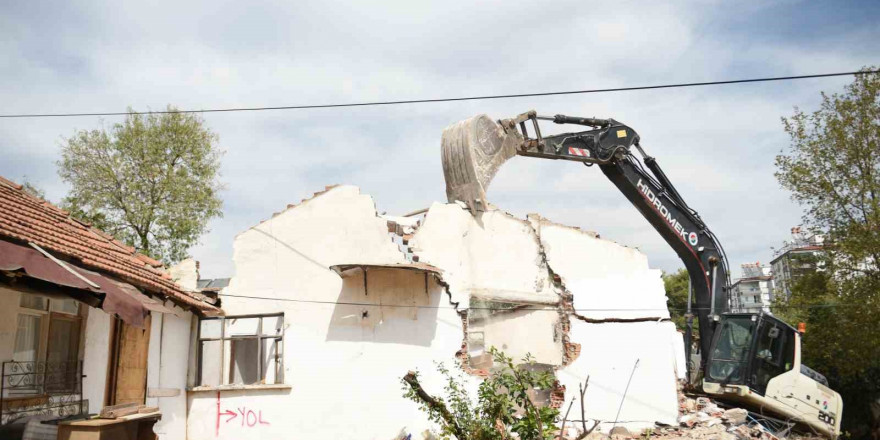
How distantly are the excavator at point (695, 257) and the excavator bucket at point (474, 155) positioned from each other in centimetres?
2

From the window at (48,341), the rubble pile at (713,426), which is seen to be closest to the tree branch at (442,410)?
the window at (48,341)

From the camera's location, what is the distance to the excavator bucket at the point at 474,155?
1374 cm

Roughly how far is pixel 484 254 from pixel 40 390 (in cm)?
798

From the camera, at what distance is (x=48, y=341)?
9.17 m

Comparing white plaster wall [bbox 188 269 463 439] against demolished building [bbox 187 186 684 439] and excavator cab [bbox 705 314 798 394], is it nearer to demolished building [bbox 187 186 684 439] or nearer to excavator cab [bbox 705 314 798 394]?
demolished building [bbox 187 186 684 439]

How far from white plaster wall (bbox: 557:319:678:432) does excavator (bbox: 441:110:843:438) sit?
0.85 meters

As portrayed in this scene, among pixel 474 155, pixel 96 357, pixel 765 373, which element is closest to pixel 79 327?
pixel 96 357

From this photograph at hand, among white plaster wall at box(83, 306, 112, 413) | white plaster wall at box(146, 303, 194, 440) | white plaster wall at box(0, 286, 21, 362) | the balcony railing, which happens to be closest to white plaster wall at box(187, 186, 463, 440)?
white plaster wall at box(146, 303, 194, 440)

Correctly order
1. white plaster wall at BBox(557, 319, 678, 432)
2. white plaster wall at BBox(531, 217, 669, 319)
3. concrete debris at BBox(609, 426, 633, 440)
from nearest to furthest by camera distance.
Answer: concrete debris at BBox(609, 426, 633, 440)
white plaster wall at BBox(557, 319, 678, 432)
white plaster wall at BBox(531, 217, 669, 319)

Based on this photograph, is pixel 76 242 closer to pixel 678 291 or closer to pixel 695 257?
pixel 695 257

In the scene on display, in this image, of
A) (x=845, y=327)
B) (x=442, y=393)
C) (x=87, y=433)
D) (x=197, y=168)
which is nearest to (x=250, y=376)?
(x=442, y=393)

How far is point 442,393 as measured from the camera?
40.4 feet

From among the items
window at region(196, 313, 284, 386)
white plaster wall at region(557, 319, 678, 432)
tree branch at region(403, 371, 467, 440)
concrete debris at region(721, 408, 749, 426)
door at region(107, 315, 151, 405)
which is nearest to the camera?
tree branch at region(403, 371, 467, 440)

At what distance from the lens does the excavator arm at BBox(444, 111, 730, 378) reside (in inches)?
544
